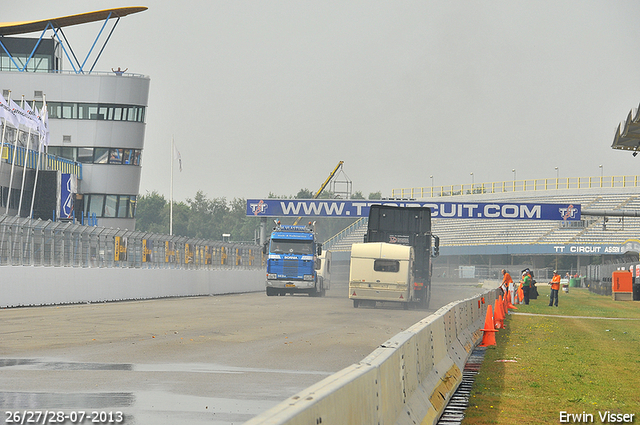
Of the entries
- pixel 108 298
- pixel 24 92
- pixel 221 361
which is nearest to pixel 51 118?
pixel 24 92

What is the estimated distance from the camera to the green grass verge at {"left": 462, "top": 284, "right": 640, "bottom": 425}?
9766mm

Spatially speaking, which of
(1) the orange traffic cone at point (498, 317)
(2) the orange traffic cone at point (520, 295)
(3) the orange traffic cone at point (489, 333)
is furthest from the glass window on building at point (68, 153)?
(3) the orange traffic cone at point (489, 333)

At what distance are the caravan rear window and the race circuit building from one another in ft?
122

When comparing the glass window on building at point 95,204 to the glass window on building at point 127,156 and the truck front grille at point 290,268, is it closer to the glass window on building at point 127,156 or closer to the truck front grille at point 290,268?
the glass window on building at point 127,156

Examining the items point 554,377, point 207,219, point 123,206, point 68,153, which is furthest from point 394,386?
point 207,219

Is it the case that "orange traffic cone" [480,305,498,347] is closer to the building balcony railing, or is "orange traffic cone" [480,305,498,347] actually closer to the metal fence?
the metal fence

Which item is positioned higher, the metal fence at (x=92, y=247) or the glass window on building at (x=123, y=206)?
the glass window on building at (x=123, y=206)

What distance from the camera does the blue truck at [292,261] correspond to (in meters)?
44.0

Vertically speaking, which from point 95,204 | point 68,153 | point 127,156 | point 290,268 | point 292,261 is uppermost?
point 127,156

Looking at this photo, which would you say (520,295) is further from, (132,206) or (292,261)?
(132,206)

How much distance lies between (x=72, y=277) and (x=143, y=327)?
1195 centimetres

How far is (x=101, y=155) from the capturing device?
6750cm

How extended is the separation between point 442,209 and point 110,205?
2698 centimetres

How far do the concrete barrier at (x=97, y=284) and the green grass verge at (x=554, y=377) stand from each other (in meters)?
15.6
